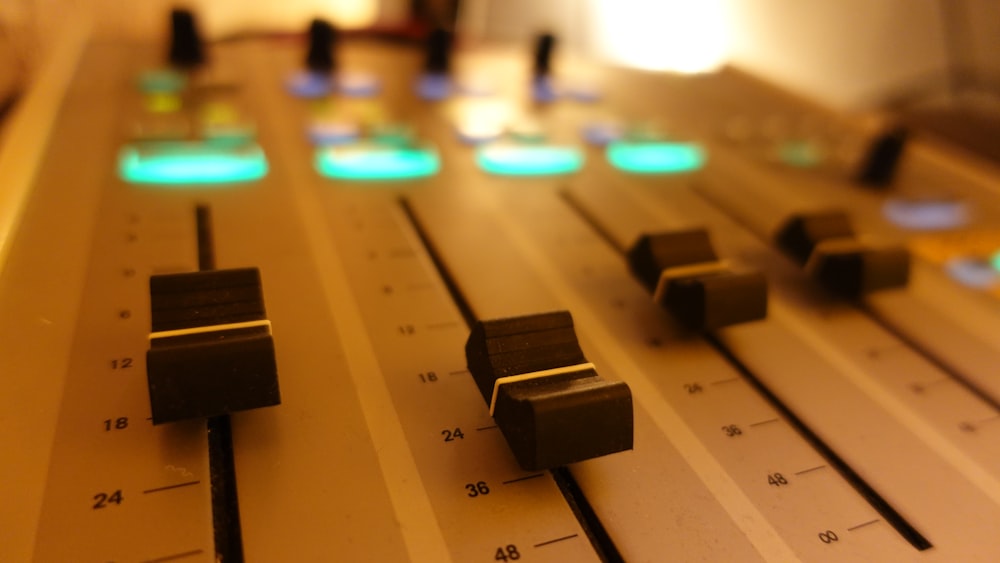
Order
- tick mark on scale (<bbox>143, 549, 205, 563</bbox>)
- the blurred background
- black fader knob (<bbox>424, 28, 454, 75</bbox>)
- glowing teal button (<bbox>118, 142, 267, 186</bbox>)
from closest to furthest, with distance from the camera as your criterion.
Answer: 1. tick mark on scale (<bbox>143, 549, 205, 563</bbox>)
2. glowing teal button (<bbox>118, 142, 267, 186</bbox>)
3. black fader knob (<bbox>424, 28, 454, 75</bbox>)
4. the blurred background

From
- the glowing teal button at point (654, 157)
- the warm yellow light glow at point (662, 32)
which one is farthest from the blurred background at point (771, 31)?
the glowing teal button at point (654, 157)

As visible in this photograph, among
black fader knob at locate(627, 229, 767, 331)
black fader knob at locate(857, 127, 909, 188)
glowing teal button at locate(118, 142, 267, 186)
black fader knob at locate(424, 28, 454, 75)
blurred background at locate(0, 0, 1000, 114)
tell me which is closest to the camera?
black fader knob at locate(627, 229, 767, 331)

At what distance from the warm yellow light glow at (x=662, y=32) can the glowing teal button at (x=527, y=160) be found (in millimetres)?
652

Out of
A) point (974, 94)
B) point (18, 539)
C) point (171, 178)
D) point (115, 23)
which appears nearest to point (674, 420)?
point (18, 539)

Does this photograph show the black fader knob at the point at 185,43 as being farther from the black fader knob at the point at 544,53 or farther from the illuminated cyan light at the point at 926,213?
the illuminated cyan light at the point at 926,213

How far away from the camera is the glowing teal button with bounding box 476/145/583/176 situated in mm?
709

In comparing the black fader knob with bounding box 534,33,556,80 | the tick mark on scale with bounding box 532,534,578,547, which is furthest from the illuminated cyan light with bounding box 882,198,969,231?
the tick mark on scale with bounding box 532,534,578,547

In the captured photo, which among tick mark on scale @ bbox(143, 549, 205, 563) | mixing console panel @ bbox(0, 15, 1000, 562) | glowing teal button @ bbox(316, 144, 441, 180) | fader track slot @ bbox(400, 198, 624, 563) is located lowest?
fader track slot @ bbox(400, 198, 624, 563)

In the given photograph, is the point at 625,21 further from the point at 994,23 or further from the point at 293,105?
the point at 293,105

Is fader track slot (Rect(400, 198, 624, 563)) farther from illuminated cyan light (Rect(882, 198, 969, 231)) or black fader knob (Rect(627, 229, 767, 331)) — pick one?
illuminated cyan light (Rect(882, 198, 969, 231))

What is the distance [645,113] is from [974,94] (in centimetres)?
79

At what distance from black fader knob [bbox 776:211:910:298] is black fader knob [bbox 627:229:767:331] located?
0.12 m

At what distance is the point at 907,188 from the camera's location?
2.72 feet

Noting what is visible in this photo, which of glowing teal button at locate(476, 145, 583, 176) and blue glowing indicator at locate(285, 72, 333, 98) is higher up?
blue glowing indicator at locate(285, 72, 333, 98)
